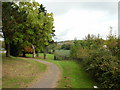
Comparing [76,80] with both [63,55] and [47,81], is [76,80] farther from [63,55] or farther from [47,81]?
[63,55]

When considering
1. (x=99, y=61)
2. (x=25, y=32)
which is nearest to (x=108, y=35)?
(x=99, y=61)

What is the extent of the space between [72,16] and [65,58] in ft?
31.7

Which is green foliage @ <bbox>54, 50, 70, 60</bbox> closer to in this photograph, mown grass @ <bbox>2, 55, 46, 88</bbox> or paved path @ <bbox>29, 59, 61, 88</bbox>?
mown grass @ <bbox>2, 55, 46, 88</bbox>

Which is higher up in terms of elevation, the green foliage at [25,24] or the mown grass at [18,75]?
the green foliage at [25,24]

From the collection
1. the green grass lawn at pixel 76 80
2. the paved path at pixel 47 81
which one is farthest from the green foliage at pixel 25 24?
the green grass lawn at pixel 76 80

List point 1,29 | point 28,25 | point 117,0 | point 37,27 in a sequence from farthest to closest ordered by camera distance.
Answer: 1. point 37,27
2. point 28,25
3. point 1,29
4. point 117,0

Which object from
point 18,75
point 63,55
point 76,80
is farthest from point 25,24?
point 63,55

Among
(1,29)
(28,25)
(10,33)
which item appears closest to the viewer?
(1,29)

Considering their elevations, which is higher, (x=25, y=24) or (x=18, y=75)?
(x=25, y=24)

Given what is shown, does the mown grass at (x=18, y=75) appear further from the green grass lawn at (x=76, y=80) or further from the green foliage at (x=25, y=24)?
the green foliage at (x=25, y=24)

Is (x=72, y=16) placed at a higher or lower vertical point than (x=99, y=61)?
higher

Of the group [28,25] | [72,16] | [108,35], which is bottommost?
[108,35]

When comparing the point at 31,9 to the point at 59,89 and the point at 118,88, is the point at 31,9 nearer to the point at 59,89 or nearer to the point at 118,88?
the point at 59,89

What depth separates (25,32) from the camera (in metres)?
19.2
